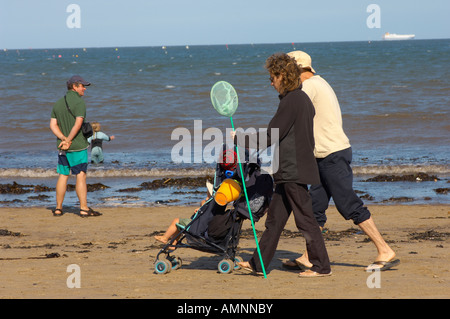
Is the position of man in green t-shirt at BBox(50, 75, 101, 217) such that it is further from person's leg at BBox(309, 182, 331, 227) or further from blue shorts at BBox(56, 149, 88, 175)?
person's leg at BBox(309, 182, 331, 227)

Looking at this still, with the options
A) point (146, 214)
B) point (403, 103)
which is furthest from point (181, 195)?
point (403, 103)

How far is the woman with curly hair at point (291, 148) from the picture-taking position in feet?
14.9

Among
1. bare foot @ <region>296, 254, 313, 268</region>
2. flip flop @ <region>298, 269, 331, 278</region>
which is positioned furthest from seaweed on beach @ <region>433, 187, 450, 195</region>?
flip flop @ <region>298, 269, 331, 278</region>

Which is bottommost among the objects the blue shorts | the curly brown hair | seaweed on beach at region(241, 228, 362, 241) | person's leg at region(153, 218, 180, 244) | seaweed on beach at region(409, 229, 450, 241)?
seaweed on beach at region(241, 228, 362, 241)

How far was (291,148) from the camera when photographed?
15.1 ft

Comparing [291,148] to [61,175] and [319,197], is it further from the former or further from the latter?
[61,175]

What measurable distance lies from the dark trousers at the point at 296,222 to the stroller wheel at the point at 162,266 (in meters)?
0.71

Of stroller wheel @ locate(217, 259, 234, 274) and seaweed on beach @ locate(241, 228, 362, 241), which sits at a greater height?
stroller wheel @ locate(217, 259, 234, 274)

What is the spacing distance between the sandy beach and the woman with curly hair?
0.50m

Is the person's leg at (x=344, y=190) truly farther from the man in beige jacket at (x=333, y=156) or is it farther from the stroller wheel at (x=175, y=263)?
the stroller wheel at (x=175, y=263)

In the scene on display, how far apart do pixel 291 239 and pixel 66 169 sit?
3.27m

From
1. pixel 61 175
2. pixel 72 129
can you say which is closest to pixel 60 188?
pixel 61 175

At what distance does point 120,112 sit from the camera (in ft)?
71.9

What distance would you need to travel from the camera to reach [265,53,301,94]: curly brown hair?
15.0 feet
